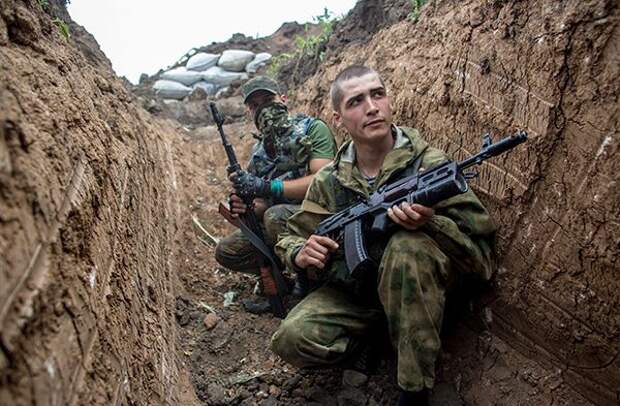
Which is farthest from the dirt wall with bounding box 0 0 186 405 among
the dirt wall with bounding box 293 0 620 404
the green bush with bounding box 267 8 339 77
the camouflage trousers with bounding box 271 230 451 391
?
the green bush with bounding box 267 8 339 77

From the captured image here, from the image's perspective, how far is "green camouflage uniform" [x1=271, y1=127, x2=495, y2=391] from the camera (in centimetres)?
226

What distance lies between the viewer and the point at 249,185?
3.97 metres

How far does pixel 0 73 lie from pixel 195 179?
200 inches

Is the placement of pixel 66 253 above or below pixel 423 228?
above

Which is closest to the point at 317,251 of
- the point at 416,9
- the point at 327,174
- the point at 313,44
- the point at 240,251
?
the point at 327,174

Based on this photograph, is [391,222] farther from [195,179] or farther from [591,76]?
[195,179]

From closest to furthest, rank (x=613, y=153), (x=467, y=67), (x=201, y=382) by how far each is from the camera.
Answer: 1. (x=613, y=153)
2. (x=201, y=382)
3. (x=467, y=67)

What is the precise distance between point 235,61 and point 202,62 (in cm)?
83

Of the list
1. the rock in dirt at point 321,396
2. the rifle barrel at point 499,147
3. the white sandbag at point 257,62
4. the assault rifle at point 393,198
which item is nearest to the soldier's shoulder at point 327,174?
the assault rifle at point 393,198

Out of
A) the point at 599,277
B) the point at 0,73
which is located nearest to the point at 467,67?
the point at 599,277

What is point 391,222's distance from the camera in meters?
2.49

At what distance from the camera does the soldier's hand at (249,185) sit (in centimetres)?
396

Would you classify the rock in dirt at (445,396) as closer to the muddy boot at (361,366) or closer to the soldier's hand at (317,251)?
the muddy boot at (361,366)

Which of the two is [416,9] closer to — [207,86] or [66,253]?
[66,253]
